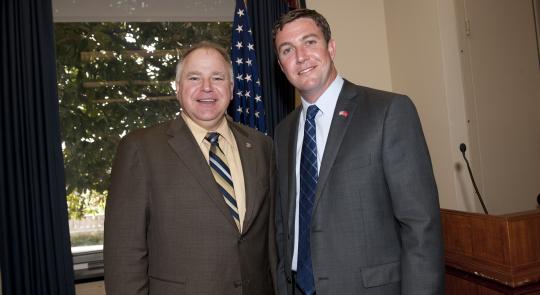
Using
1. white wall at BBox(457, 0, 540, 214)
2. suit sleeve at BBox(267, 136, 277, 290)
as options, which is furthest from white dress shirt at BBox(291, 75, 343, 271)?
white wall at BBox(457, 0, 540, 214)

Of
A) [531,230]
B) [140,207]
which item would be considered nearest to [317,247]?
[140,207]

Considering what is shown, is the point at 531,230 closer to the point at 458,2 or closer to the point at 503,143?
the point at 503,143

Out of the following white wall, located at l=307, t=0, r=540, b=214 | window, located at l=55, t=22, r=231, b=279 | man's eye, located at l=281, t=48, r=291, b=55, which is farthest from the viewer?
window, located at l=55, t=22, r=231, b=279

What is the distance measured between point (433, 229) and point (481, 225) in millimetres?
582

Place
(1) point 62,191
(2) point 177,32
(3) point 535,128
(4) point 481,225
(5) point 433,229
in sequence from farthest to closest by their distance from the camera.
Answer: (2) point 177,32
(3) point 535,128
(1) point 62,191
(4) point 481,225
(5) point 433,229

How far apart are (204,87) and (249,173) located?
0.47 m

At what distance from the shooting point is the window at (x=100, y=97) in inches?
162

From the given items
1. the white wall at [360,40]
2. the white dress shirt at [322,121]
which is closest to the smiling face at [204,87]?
the white dress shirt at [322,121]

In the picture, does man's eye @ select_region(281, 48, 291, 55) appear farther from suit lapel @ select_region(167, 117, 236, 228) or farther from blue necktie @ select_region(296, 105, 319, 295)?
suit lapel @ select_region(167, 117, 236, 228)

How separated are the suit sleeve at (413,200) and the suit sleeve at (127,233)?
3.45ft

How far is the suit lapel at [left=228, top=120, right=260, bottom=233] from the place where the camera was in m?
1.98

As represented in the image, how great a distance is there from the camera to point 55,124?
3670 mm

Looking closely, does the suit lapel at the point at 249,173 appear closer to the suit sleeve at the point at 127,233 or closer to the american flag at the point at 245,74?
the suit sleeve at the point at 127,233

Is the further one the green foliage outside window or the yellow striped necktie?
the green foliage outside window
